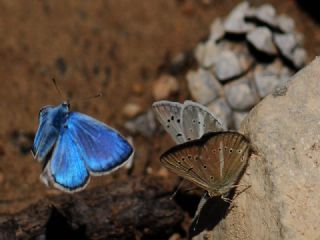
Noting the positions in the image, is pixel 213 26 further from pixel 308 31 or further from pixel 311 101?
pixel 311 101

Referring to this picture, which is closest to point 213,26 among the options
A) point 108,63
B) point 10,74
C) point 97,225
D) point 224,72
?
point 224,72

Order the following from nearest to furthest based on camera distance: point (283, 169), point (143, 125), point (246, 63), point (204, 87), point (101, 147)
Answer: point (283, 169), point (101, 147), point (246, 63), point (204, 87), point (143, 125)

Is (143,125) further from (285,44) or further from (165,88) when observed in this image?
(285,44)

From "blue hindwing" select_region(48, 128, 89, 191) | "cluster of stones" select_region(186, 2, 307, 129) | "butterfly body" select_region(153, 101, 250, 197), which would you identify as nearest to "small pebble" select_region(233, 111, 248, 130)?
"cluster of stones" select_region(186, 2, 307, 129)

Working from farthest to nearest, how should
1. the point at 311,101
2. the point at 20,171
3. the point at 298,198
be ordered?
1. the point at 20,171
2. the point at 311,101
3. the point at 298,198

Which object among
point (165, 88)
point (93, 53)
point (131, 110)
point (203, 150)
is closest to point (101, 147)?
point (203, 150)

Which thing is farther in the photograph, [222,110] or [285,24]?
[285,24]
